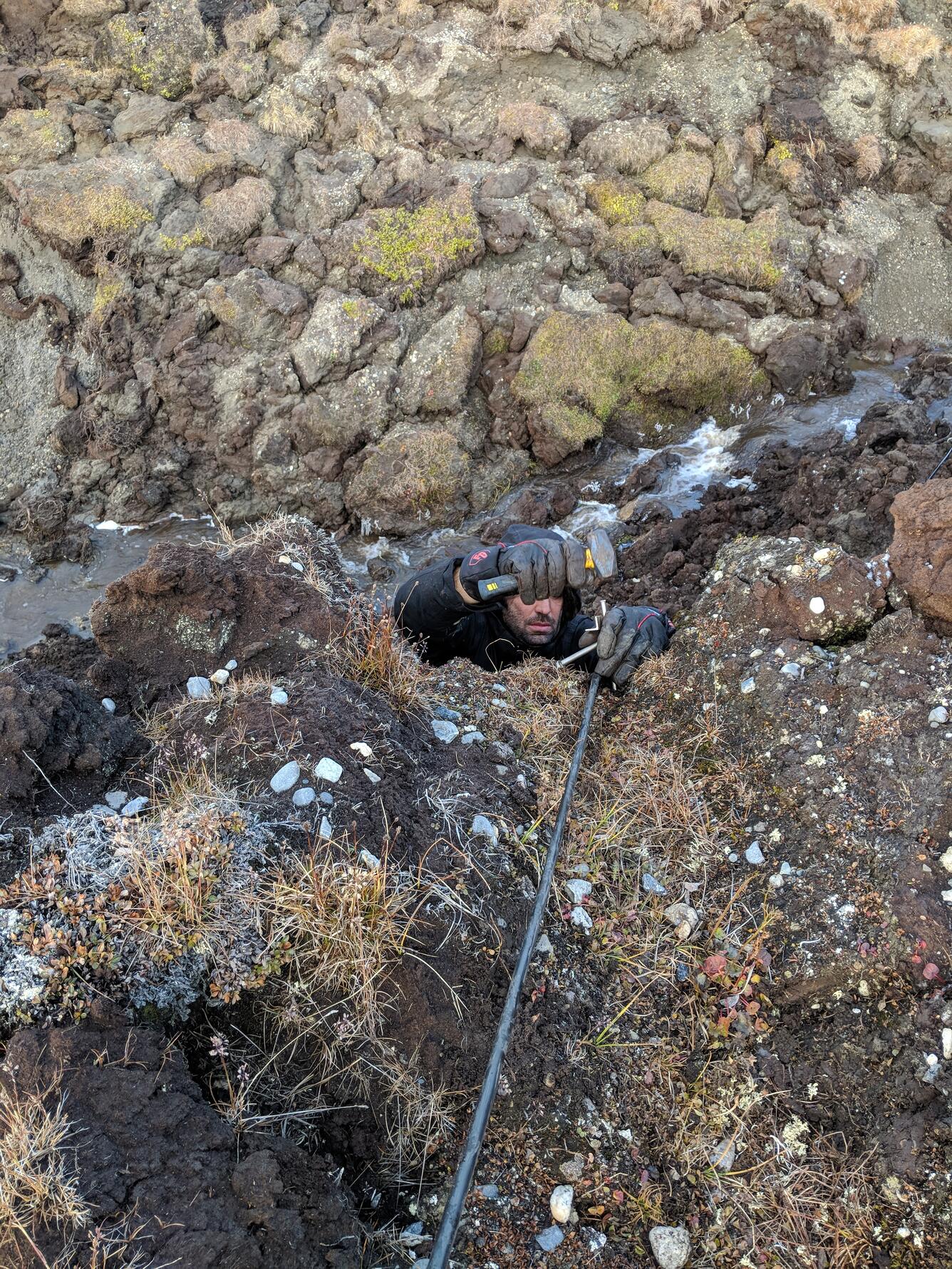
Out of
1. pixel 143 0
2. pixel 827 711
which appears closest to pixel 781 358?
pixel 827 711

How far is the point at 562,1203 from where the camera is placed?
2.18m

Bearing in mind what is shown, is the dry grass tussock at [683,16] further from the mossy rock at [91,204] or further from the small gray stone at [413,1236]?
the small gray stone at [413,1236]

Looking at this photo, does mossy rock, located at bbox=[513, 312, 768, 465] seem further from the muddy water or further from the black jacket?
the black jacket

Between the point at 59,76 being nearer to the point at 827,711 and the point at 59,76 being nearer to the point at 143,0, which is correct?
the point at 143,0

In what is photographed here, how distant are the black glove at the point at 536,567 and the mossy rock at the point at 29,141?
6.79m

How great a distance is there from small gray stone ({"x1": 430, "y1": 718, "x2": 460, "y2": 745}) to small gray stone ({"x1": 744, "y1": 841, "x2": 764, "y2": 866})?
114 cm

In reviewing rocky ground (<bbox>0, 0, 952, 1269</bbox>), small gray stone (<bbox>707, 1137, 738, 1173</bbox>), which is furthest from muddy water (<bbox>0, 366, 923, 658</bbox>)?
small gray stone (<bbox>707, 1137, 738, 1173</bbox>)

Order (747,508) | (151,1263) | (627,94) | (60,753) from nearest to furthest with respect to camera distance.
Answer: (151,1263) < (60,753) < (747,508) < (627,94)

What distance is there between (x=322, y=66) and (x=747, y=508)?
6137 mm

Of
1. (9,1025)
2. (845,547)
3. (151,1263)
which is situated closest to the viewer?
(151,1263)

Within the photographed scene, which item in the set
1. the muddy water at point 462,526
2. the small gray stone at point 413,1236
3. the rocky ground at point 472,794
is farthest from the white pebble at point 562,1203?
the muddy water at point 462,526

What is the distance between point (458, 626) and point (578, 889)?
2159mm

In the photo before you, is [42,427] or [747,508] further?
[42,427]

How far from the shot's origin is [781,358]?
726cm
